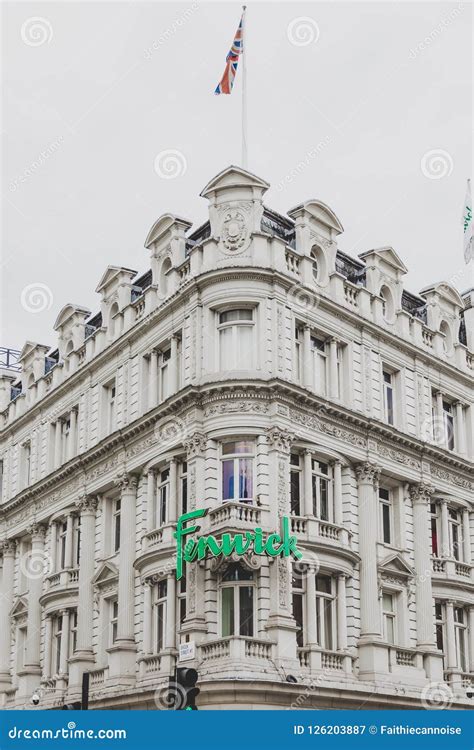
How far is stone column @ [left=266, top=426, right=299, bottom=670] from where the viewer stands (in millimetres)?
34844

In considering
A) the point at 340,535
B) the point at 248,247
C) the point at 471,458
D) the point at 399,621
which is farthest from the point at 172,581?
the point at 471,458

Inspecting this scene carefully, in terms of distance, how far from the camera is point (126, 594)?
133 ft

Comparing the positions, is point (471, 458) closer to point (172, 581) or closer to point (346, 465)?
point (346, 465)

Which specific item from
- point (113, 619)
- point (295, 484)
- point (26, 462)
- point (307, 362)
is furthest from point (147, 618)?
point (26, 462)

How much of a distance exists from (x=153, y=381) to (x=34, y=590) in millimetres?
12524

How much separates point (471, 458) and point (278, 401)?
1304 cm

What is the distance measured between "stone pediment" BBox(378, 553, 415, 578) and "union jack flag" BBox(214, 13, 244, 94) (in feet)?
60.7

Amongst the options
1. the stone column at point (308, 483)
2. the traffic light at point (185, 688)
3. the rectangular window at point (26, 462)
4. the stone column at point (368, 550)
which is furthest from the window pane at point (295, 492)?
the traffic light at point (185, 688)

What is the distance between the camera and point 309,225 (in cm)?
4216

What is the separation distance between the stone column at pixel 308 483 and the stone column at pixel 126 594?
23.9ft

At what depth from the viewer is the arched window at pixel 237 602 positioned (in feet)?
117

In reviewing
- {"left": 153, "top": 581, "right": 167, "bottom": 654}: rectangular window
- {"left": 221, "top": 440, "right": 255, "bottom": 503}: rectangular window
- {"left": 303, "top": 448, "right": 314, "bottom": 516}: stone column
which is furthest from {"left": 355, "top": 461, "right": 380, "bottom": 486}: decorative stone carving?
{"left": 153, "top": 581, "right": 167, "bottom": 654}: rectangular window

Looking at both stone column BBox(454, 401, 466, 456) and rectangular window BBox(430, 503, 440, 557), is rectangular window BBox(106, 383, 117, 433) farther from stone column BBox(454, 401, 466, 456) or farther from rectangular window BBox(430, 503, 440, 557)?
stone column BBox(454, 401, 466, 456)

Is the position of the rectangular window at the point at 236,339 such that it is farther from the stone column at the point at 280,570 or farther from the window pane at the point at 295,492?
the window pane at the point at 295,492
